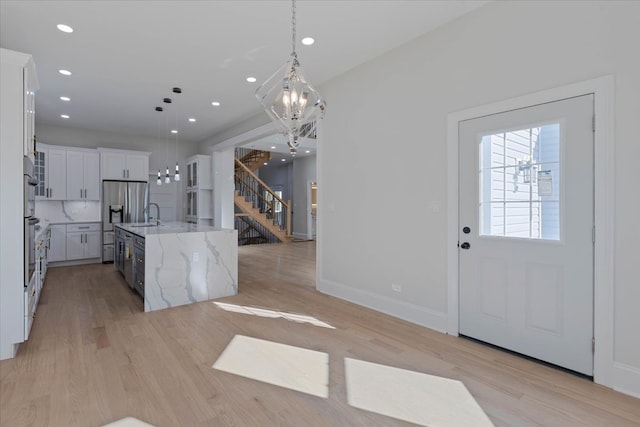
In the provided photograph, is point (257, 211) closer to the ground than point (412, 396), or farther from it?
farther from it

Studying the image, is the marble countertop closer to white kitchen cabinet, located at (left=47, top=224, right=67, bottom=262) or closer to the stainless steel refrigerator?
the stainless steel refrigerator

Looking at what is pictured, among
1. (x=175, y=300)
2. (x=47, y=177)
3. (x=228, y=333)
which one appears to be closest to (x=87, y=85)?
(x=47, y=177)

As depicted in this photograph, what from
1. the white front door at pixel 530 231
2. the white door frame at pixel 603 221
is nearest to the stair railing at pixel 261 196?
the white front door at pixel 530 231

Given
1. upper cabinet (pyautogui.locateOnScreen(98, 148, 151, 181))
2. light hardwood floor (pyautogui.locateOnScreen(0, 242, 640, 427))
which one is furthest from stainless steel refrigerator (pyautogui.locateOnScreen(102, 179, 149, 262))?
light hardwood floor (pyautogui.locateOnScreen(0, 242, 640, 427))

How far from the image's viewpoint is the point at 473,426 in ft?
6.15

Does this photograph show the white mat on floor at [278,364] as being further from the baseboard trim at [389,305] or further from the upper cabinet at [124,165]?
the upper cabinet at [124,165]

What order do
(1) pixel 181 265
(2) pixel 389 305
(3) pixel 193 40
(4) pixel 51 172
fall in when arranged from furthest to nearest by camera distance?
1. (4) pixel 51 172
2. (1) pixel 181 265
3. (2) pixel 389 305
4. (3) pixel 193 40

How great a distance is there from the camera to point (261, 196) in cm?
1122

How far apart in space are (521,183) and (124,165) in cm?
779

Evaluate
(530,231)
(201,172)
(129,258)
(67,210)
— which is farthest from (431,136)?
(67,210)

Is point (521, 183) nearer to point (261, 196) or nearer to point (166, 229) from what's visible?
point (166, 229)

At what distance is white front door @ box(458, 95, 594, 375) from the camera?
242 centimetres

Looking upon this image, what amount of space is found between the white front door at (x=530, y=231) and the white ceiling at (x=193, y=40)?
128cm

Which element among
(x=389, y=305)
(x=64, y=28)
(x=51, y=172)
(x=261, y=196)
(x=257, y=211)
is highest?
(x=64, y=28)
